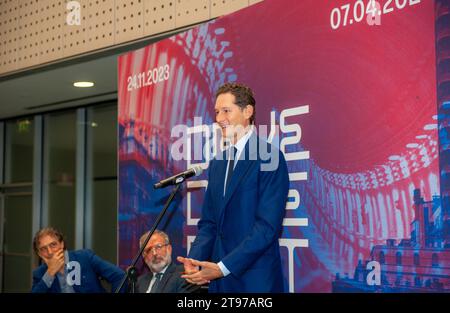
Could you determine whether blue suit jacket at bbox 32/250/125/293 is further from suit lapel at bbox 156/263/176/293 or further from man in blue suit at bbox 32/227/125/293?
suit lapel at bbox 156/263/176/293

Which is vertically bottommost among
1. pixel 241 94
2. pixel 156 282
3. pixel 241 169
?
pixel 156 282

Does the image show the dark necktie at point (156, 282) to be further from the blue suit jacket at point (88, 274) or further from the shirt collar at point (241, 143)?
the shirt collar at point (241, 143)

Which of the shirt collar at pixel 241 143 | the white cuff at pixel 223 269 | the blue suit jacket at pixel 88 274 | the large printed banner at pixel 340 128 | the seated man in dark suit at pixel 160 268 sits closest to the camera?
the large printed banner at pixel 340 128

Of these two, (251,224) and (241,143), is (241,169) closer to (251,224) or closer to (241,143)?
(241,143)

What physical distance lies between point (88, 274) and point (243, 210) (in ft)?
5.21

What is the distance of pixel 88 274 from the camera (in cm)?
383

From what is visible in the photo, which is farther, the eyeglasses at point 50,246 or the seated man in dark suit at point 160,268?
the eyeglasses at point 50,246

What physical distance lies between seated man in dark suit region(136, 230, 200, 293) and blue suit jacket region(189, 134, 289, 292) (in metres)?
0.66

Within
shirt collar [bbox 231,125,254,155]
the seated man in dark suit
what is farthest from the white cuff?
the seated man in dark suit

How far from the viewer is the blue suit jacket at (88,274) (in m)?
3.75

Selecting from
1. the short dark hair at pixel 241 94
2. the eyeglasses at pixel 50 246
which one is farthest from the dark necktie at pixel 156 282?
the short dark hair at pixel 241 94

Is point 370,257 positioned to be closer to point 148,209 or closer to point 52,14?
point 148,209

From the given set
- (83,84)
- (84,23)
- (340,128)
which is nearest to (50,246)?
(84,23)
